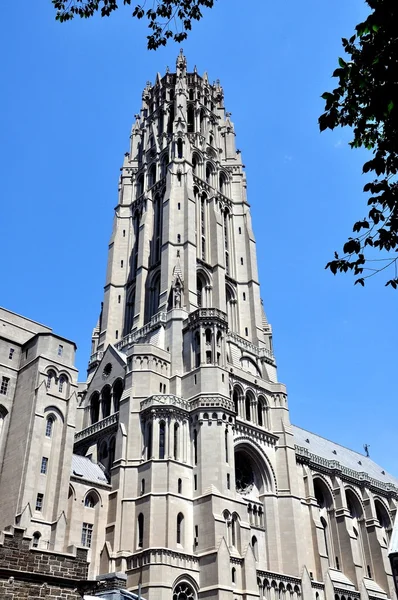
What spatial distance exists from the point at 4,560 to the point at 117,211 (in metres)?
69.3

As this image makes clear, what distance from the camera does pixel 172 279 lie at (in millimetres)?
70375

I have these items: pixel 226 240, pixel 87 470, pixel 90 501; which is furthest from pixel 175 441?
pixel 226 240

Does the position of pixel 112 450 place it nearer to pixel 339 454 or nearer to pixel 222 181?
pixel 222 181

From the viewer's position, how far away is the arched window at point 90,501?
173 ft

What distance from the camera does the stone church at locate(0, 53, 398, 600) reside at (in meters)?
49.3

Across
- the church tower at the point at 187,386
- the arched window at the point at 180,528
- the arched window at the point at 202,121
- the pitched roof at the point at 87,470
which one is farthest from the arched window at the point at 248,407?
the arched window at the point at 202,121

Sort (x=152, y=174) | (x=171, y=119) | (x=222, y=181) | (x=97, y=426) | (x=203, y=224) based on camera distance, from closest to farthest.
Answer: (x=97, y=426) → (x=203, y=224) → (x=152, y=174) → (x=222, y=181) → (x=171, y=119)

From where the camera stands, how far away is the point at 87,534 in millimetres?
51562

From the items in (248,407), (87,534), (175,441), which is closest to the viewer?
(87,534)

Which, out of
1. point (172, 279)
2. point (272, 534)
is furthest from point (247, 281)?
point (272, 534)

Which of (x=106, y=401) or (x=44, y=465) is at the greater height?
(x=106, y=401)

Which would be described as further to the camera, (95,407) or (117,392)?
(95,407)

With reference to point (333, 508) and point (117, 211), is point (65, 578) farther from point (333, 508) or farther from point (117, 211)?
point (117, 211)

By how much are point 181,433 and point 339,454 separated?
48.4 metres
